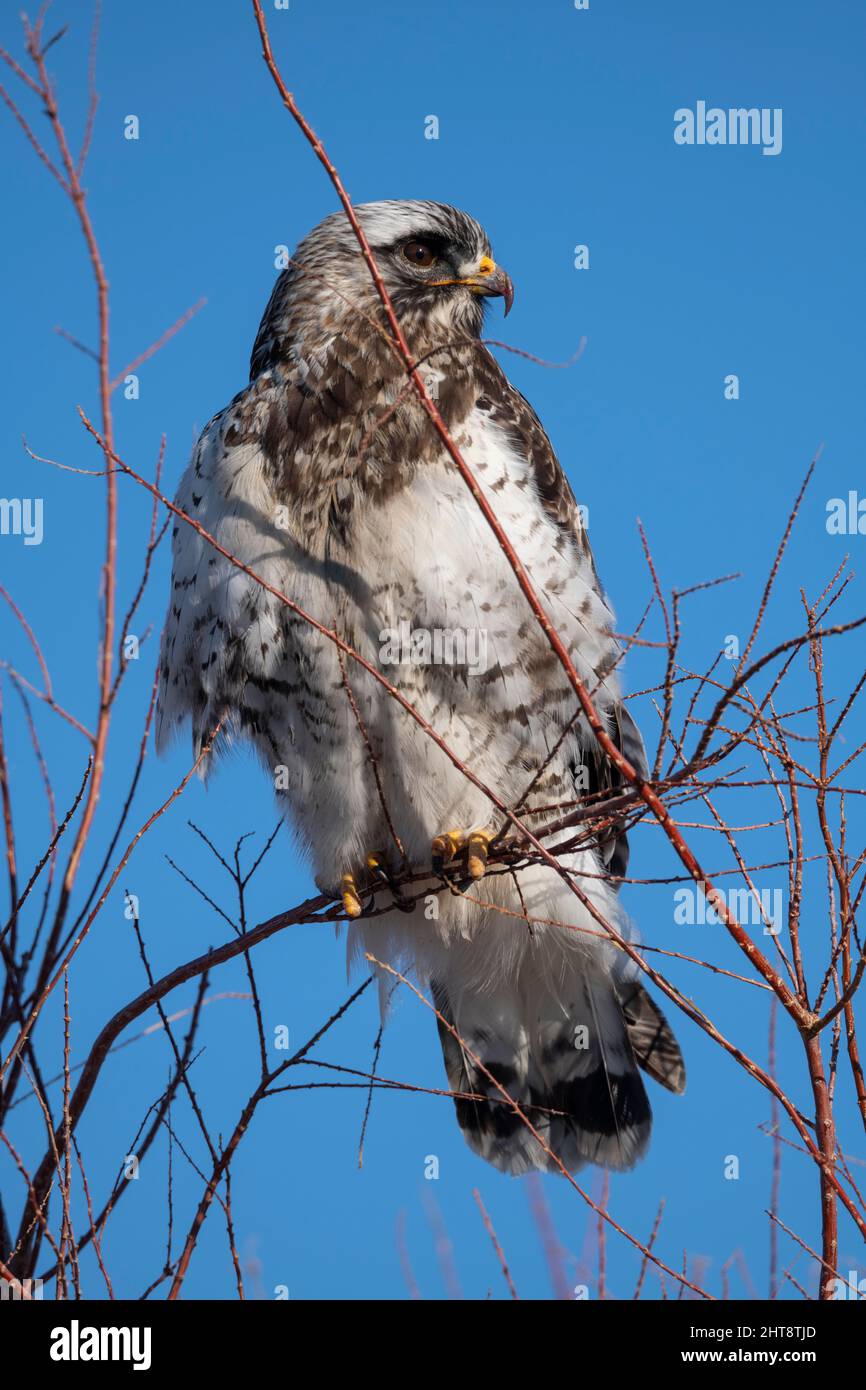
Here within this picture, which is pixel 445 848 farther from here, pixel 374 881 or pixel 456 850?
pixel 374 881

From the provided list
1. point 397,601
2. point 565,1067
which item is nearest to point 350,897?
point 397,601

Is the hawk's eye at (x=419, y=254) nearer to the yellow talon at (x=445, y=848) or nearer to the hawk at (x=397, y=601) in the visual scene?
the hawk at (x=397, y=601)

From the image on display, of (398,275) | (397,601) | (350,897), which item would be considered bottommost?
(350,897)

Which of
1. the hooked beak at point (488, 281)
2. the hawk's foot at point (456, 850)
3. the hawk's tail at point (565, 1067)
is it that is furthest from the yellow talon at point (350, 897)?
the hooked beak at point (488, 281)

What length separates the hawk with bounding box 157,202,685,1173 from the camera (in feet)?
11.3

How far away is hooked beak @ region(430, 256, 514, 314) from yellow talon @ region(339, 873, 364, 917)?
1.79 m

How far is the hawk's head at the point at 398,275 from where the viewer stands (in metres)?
3.84

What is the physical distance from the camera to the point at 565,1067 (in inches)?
176

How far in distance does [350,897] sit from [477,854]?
1.17 ft

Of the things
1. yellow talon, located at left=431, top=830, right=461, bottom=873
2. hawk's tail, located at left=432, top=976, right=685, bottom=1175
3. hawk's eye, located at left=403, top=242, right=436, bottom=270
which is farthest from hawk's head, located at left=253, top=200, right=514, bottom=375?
hawk's tail, located at left=432, top=976, right=685, bottom=1175

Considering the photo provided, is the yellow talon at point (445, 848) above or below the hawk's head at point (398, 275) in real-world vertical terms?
below
